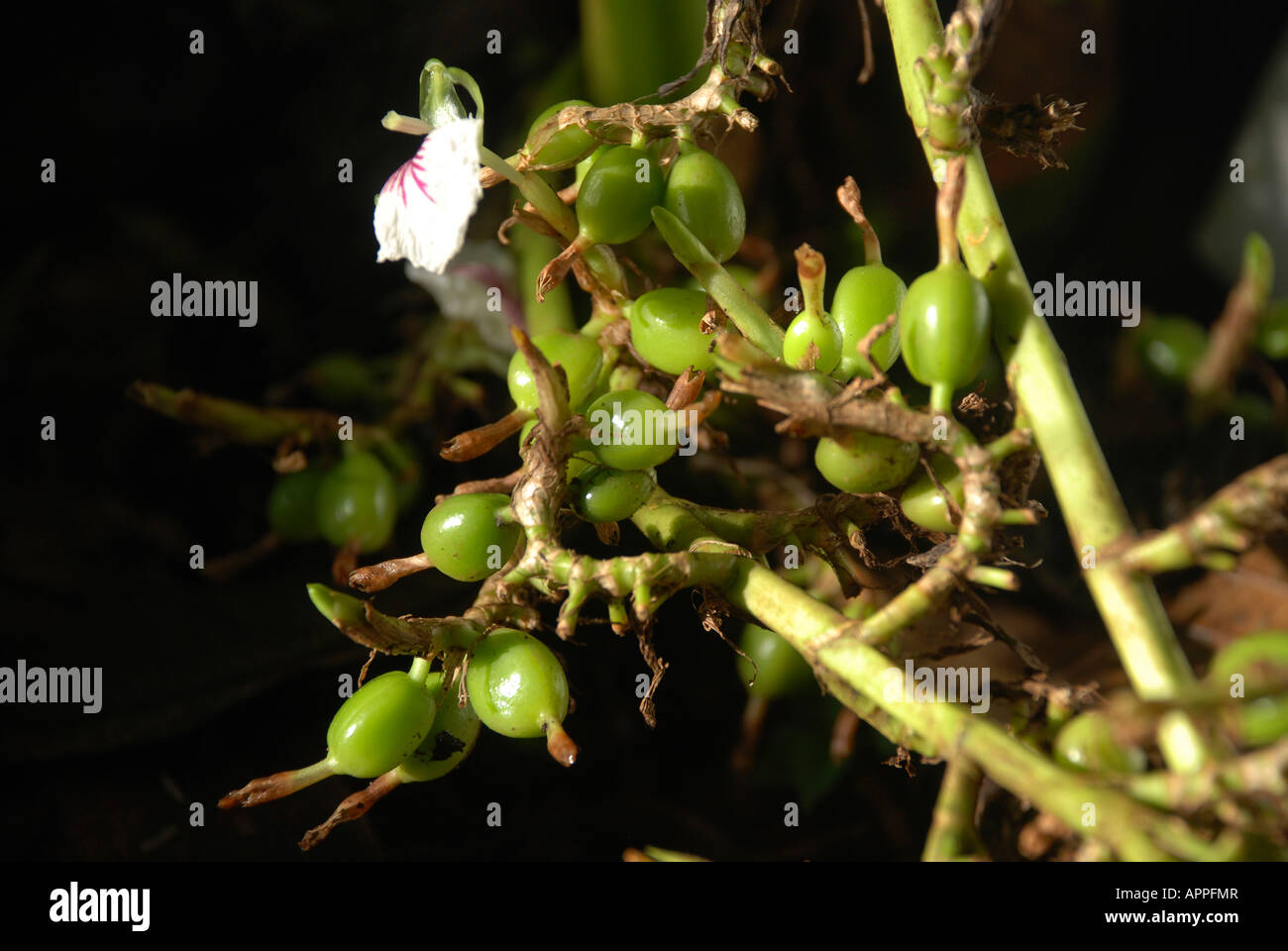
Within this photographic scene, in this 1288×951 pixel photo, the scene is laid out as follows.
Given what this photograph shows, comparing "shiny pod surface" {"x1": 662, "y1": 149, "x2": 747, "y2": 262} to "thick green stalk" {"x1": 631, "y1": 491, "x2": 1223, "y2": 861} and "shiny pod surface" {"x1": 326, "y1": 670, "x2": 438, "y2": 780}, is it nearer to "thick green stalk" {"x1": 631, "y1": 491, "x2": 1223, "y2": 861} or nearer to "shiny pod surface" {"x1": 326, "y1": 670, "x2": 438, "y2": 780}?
"thick green stalk" {"x1": 631, "y1": 491, "x2": 1223, "y2": 861}

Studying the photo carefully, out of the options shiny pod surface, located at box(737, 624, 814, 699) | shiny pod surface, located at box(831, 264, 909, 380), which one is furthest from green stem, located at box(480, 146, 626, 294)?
shiny pod surface, located at box(737, 624, 814, 699)

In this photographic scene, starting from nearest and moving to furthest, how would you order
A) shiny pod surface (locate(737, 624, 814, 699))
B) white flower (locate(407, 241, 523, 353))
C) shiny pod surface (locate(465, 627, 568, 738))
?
shiny pod surface (locate(465, 627, 568, 738)) → shiny pod surface (locate(737, 624, 814, 699)) → white flower (locate(407, 241, 523, 353))

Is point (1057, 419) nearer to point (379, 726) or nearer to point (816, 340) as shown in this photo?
point (816, 340)

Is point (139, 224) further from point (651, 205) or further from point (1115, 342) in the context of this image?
point (1115, 342)

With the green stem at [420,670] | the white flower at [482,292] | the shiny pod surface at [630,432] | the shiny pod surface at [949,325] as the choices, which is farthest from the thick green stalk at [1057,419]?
the white flower at [482,292]
